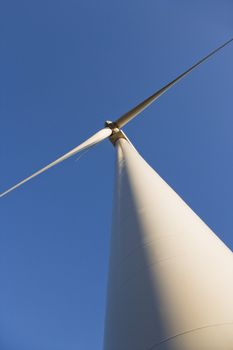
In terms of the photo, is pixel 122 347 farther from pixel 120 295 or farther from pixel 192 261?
pixel 192 261

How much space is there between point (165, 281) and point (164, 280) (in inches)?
1.5

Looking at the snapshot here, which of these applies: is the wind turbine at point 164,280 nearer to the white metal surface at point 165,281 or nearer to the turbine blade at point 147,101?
the white metal surface at point 165,281

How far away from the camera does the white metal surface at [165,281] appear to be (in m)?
5.23

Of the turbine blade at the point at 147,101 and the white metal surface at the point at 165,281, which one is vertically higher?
the turbine blade at the point at 147,101

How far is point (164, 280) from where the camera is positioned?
20.2 feet

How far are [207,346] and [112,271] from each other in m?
3.08

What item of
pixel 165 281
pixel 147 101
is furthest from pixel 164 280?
pixel 147 101

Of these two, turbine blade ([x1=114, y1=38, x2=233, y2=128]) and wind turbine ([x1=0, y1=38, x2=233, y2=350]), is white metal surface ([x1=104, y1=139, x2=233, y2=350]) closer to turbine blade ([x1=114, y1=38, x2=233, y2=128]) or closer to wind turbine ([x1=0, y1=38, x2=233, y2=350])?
wind turbine ([x1=0, y1=38, x2=233, y2=350])

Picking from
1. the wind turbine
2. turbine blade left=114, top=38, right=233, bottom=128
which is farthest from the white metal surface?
turbine blade left=114, top=38, right=233, bottom=128

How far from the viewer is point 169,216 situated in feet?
25.8

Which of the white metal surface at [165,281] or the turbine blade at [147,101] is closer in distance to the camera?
the white metal surface at [165,281]

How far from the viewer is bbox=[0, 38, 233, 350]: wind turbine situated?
5.23 metres

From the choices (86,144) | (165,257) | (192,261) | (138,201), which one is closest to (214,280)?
(192,261)

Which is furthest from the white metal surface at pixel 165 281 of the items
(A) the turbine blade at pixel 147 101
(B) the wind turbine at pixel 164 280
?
(A) the turbine blade at pixel 147 101
